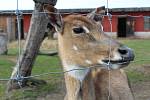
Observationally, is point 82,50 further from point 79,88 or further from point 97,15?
point 97,15

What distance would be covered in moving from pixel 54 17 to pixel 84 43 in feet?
1.45

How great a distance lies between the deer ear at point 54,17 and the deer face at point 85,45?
58 mm

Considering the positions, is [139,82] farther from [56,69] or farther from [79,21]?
[79,21]

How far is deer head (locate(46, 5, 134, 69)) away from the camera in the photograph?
492cm

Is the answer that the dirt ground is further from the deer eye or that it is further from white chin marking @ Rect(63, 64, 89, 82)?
the deer eye

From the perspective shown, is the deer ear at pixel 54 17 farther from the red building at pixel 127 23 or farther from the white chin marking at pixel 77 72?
the red building at pixel 127 23

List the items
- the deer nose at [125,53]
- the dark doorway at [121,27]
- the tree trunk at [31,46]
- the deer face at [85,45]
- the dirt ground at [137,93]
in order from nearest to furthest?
the deer nose at [125,53]
the deer face at [85,45]
the dirt ground at [137,93]
the tree trunk at [31,46]
the dark doorway at [121,27]

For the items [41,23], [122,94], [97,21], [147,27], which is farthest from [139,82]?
[147,27]

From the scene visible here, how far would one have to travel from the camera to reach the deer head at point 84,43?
4924 mm

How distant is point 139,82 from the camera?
10.7 m

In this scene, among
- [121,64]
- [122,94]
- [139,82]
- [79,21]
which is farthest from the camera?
[139,82]

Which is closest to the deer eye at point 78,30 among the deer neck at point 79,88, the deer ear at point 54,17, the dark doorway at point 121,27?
the deer ear at point 54,17

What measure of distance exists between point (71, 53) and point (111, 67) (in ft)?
1.77

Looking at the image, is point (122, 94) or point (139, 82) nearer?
point (122, 94)
